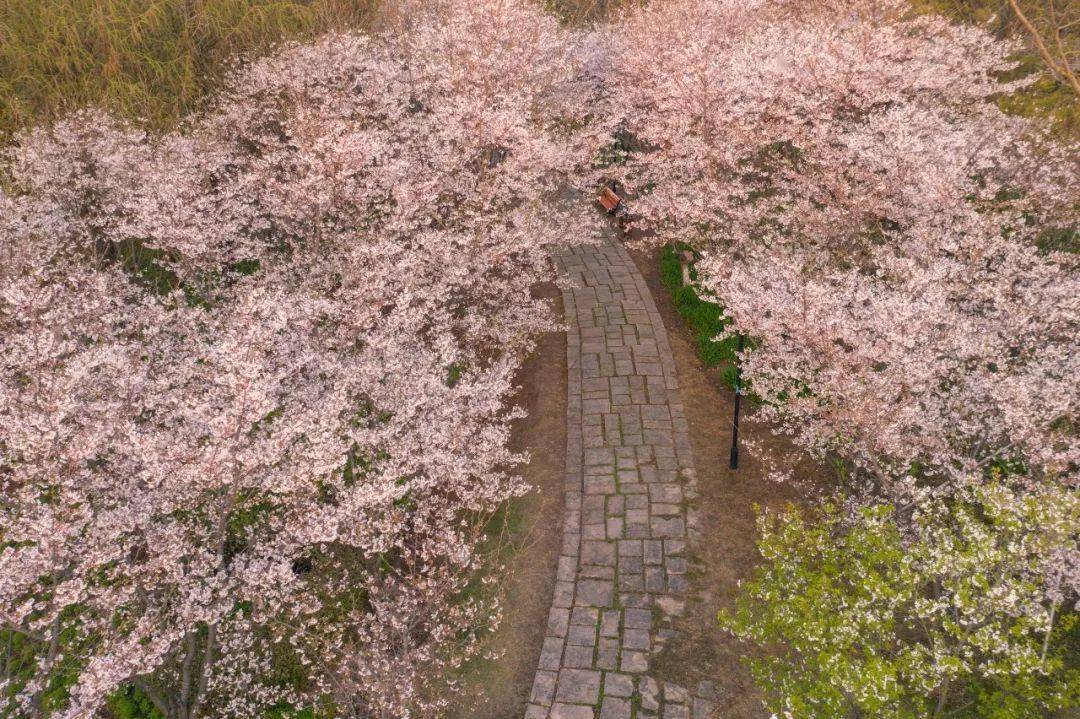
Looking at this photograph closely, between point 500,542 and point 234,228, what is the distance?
880 cm

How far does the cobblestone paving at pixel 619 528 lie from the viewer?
28.5 feet

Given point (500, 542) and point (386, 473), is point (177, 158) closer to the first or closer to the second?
point (386, 473)

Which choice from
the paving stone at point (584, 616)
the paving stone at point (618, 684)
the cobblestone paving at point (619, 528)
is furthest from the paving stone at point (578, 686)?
the paving stone at point (584, 616)

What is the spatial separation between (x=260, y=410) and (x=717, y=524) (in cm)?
840

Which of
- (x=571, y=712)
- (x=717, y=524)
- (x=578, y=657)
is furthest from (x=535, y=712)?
(x=717, y=524)

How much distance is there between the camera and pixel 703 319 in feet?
56.2

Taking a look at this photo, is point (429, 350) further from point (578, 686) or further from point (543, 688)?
point (578, 686)

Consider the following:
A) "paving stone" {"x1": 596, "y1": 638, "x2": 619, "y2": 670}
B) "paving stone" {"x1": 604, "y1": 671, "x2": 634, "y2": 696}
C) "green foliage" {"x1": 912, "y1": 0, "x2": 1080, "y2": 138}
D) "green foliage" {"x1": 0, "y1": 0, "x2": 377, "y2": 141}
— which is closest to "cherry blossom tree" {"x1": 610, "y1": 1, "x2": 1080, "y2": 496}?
"green foliage" {"x1": 912, "y1": 0, "x2": 1080, "y2": 138}

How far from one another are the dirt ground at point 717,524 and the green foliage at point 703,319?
11.3 inches

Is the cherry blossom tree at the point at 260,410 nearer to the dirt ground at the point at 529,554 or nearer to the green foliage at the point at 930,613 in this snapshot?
the dirt ground at the point at 529,554

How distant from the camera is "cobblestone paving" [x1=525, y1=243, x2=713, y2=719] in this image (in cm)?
870

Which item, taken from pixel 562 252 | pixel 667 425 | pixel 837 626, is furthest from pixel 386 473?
pixel 562 252

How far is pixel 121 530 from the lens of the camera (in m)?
7.43

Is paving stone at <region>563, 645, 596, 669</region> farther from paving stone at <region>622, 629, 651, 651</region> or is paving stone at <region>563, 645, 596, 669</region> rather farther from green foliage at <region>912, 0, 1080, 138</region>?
green foliage at <region>912, 0, 1080, 138</region>
